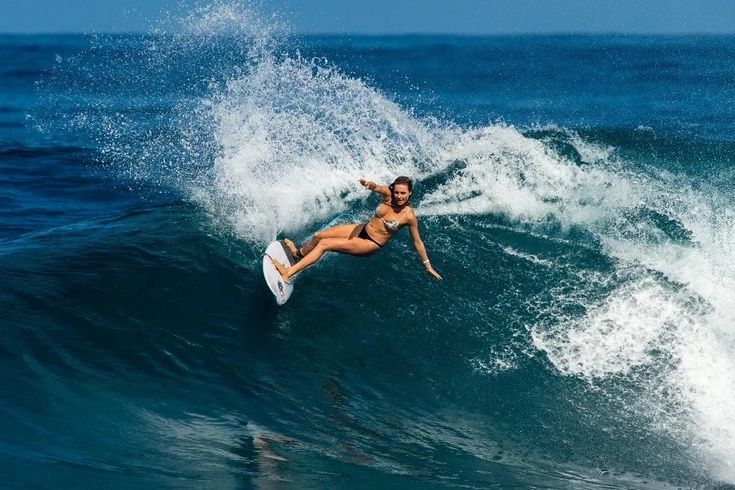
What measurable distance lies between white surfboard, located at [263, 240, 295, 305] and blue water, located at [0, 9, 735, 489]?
0.30 meters

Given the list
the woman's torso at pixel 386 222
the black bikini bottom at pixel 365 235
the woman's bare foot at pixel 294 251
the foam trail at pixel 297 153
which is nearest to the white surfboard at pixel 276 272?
the woman's bare foot at pixel 294 251

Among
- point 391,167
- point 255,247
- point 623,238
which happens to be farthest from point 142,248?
point 623,238

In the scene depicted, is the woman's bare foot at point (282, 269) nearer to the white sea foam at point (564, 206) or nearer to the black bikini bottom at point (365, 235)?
the black bikini bottom at point (365, 235)

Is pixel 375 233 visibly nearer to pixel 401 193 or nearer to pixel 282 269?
pixel 401 193

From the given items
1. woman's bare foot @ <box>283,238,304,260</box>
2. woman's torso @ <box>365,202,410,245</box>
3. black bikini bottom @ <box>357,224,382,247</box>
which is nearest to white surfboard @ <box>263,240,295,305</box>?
woman's bare foot @ <box>283,238,304,260</box>

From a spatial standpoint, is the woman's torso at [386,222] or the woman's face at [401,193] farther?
the woman's torso at [386,222]

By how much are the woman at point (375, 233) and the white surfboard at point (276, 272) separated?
0.13 metres

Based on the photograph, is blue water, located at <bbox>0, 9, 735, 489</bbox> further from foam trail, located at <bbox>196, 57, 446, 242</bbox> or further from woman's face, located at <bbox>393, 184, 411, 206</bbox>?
woman's face, located at <bbox>393, 184, 411, 206</bbox>

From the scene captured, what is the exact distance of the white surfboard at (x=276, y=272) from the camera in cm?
1076

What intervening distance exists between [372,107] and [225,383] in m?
7.67

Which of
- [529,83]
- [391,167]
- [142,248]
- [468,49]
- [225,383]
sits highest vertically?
[468,49]

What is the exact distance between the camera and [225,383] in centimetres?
972

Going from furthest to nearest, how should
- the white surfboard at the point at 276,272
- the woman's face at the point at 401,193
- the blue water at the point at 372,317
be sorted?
the white surfboard at the point at 276,272 < the woman's face at the point at 401,193 < the blue water at the point at 372,317

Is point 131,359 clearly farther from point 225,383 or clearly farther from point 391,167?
point 391,167
